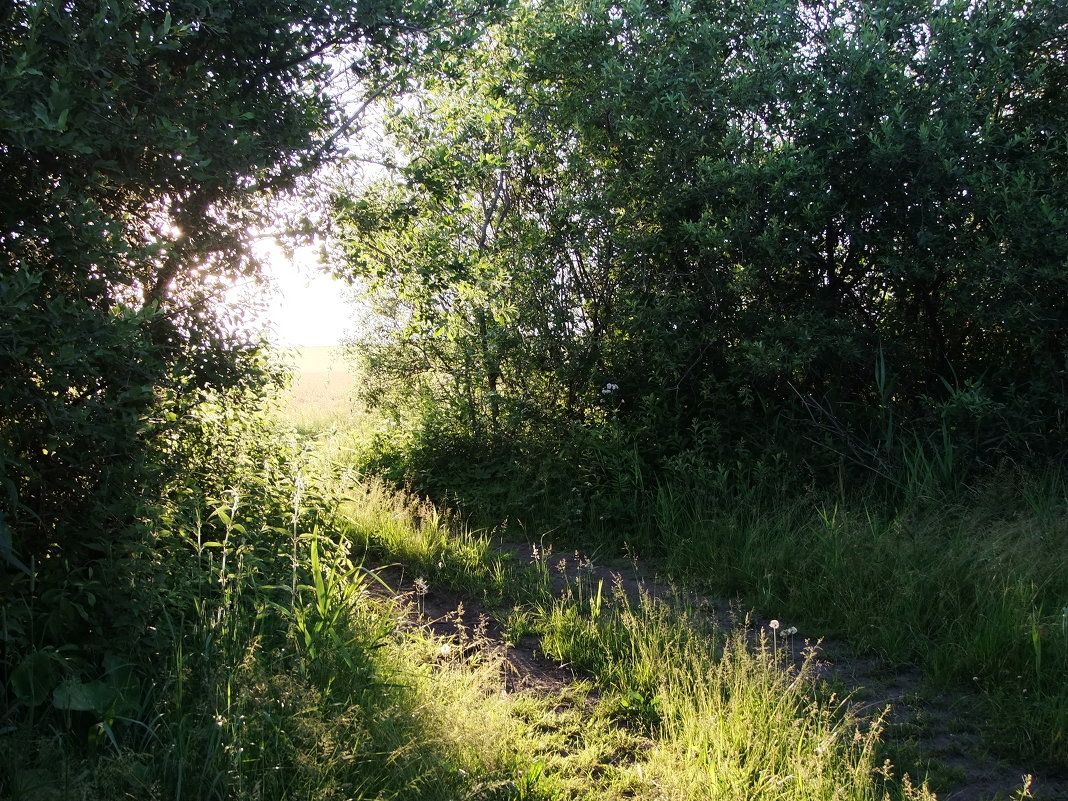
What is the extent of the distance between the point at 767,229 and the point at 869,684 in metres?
3.83

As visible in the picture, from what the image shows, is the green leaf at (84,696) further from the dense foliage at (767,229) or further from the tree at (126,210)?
the dense foliage at (767,229)

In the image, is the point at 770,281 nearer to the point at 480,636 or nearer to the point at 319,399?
the point at 480,636

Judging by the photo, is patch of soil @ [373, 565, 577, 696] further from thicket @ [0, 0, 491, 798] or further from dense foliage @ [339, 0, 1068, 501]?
dense foliage @ [339, 0, 1068, 501]

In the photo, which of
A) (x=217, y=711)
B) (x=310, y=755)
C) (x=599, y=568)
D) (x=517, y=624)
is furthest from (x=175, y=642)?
(x=599, y=568)

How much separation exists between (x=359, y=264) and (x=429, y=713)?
9.57 feet

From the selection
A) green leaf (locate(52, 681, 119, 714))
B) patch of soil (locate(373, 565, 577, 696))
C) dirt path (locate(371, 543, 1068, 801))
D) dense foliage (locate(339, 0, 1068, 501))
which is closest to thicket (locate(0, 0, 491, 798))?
green leaf (locate(52, 681, 119, 714))

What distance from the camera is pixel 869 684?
413cm

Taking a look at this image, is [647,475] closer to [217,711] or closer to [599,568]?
[599,568]

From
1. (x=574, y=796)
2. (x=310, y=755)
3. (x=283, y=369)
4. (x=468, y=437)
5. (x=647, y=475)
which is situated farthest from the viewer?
(x=468, y=437)

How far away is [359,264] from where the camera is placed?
17.0 feet

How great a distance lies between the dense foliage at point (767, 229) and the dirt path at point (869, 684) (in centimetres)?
195

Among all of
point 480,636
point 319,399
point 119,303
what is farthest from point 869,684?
point 319,399

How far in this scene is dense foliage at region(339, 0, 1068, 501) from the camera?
20.2 ft

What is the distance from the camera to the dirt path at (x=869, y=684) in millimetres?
3271
